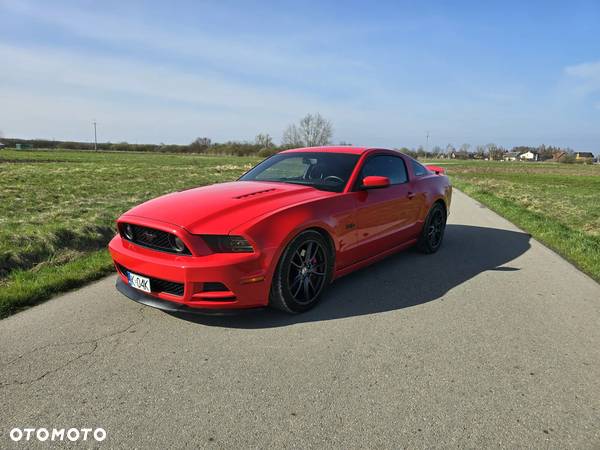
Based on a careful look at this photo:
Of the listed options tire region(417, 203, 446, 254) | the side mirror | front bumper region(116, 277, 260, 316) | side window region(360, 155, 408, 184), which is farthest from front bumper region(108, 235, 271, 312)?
tire region(417, 203, 446, 254)

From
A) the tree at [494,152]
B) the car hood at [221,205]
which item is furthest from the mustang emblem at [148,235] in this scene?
the tree at [494,152]

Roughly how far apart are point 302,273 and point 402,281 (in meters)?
1.54

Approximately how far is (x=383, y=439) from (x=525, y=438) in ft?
2.47

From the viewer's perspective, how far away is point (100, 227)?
7.00m

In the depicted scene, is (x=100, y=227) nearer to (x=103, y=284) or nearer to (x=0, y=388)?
(x=103, y=284)

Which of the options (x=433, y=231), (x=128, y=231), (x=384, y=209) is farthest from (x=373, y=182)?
(x=128, y=231)

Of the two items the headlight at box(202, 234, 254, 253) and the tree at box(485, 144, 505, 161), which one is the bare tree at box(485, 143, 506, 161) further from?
the headlight at box(202, 234, 254, 253)

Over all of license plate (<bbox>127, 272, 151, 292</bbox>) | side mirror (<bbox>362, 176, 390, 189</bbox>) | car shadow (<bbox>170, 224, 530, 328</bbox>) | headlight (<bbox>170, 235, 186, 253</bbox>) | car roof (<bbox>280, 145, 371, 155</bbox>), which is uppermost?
car roof (<bbox>280, 145, 371, 155</bbox>)

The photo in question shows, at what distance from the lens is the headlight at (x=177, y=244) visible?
341 centimetres

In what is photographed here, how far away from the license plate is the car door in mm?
2135

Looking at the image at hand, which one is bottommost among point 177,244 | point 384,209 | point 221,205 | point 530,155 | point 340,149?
point 177,244

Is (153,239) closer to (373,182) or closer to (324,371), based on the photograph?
(324,371)

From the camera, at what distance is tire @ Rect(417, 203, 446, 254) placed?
19.9 feet

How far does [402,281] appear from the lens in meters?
4.83
